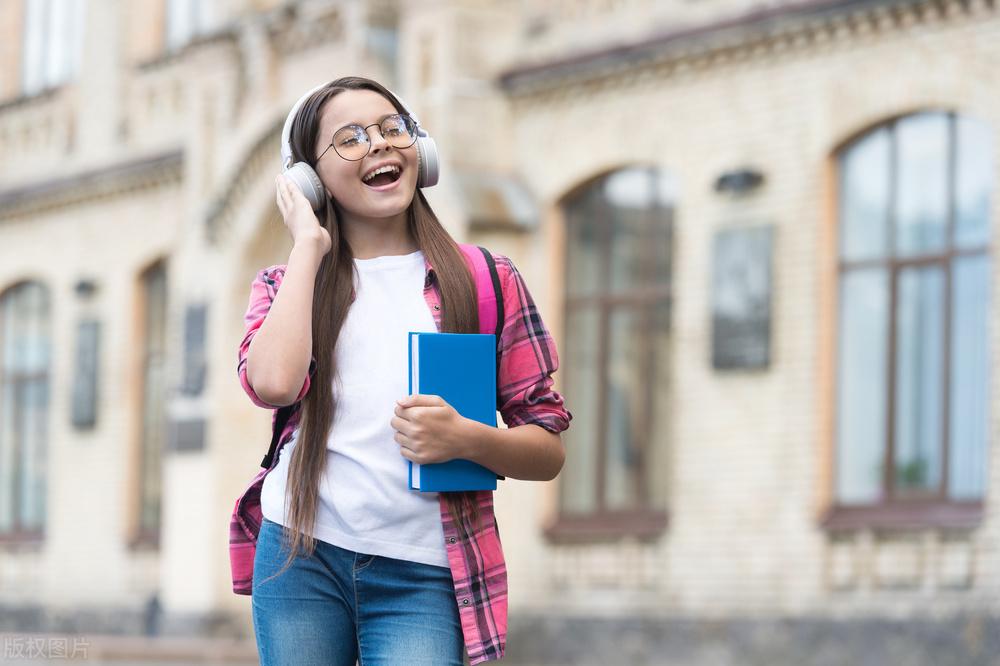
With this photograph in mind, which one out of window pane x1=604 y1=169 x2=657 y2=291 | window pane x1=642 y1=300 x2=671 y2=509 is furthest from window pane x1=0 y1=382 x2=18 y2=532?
window pane x1=642 y1=300 x2=671 y2=509

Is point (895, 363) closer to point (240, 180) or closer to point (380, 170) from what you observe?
point (240, 180)

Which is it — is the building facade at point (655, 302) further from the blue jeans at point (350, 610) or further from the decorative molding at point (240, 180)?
the blue jeans at point (350, 610)

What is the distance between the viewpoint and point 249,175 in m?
20.1

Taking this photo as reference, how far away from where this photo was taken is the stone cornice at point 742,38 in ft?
47.1

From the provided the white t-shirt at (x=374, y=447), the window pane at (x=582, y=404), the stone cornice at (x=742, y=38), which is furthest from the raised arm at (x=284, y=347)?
the window pane at (x=582, y=404)

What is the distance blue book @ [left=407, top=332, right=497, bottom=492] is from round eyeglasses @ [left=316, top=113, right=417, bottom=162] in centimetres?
42

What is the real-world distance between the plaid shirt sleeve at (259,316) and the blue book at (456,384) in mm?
226

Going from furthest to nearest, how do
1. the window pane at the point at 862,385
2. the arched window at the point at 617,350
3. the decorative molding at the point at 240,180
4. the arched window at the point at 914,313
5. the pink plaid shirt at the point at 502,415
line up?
1. the decorative molding at the point at 240,180
2. the arched window at the point at 617,350
3. the window pane at the point at 862,385
4. the arched window at the point at 914,313
5. the pink plaid shirt at the point at 502,415

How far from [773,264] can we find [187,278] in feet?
25.3

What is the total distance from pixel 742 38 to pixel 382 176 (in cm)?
1187

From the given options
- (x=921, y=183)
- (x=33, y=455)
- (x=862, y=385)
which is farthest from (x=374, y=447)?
(x=33, y=455)

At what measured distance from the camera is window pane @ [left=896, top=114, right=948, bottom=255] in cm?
1417

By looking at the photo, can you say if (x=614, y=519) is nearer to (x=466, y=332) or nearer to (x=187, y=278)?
(x=187, y=278)

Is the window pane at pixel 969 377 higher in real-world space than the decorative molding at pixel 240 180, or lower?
lower
